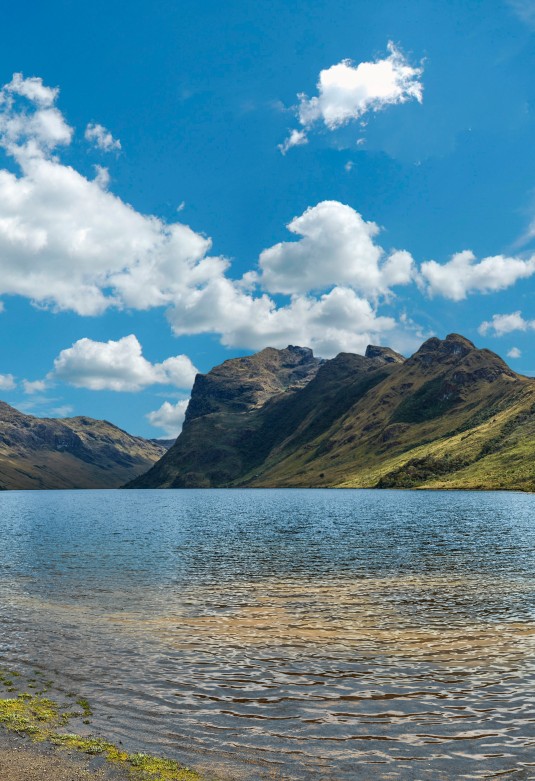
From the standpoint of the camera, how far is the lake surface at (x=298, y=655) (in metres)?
18.1

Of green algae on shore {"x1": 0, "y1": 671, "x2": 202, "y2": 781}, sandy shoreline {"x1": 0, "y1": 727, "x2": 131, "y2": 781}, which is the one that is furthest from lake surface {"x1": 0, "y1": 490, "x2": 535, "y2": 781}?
sandy shoreline {"x1": 0, "y1": 727, "x2": 131, "y2": 781}

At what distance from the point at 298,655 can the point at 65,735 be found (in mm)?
13132

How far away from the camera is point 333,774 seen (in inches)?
646

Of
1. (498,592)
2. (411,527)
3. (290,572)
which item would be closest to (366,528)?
(411,527)

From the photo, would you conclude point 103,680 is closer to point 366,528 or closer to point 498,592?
point 498,592

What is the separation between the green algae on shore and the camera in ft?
53.8

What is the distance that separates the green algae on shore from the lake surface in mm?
747

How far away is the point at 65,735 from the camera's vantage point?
19.0m

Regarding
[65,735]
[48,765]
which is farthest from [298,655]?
[48,765]

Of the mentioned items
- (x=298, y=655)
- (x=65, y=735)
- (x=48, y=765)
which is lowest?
(x=298, y=655)

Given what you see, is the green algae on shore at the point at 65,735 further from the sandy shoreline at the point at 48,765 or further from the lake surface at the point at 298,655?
the lake surface at the point at 298,655

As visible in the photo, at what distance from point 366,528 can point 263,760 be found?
297 ft

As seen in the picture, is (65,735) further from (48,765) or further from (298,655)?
(298,655)

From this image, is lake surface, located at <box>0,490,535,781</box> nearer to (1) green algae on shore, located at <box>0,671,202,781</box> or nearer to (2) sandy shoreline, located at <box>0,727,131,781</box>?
(1) green algae on shore, located at <box>0,671,202,781</box>
